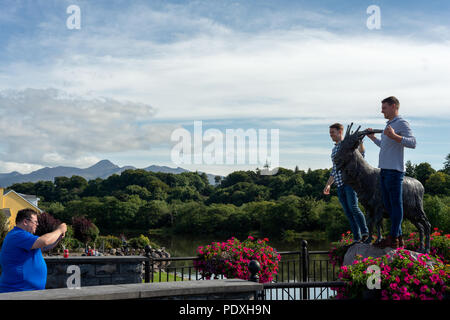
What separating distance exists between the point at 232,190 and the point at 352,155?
3083 inches

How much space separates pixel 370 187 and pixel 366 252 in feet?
3.36

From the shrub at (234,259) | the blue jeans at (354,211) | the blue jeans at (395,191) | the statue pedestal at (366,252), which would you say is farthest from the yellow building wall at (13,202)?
the blue jeans at (395,191)

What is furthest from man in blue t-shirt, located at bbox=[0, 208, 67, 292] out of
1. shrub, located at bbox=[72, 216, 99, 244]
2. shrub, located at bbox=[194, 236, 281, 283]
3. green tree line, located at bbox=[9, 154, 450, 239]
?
shrub, located at bbox=[72, 216, 99, 244]

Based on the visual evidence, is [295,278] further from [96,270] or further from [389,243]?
[389,243]

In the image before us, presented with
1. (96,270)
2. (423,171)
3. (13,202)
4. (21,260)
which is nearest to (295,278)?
(96,270)

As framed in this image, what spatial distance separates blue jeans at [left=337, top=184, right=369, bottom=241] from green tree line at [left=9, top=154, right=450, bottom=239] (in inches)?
1271

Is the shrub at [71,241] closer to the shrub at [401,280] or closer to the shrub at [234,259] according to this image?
the shrub at [234,259]

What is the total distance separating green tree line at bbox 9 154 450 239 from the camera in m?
51.4

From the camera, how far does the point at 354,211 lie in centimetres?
786

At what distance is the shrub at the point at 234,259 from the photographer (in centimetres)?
825

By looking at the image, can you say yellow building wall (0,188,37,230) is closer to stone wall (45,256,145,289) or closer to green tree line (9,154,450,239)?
green tree line (9,154,450,239)
